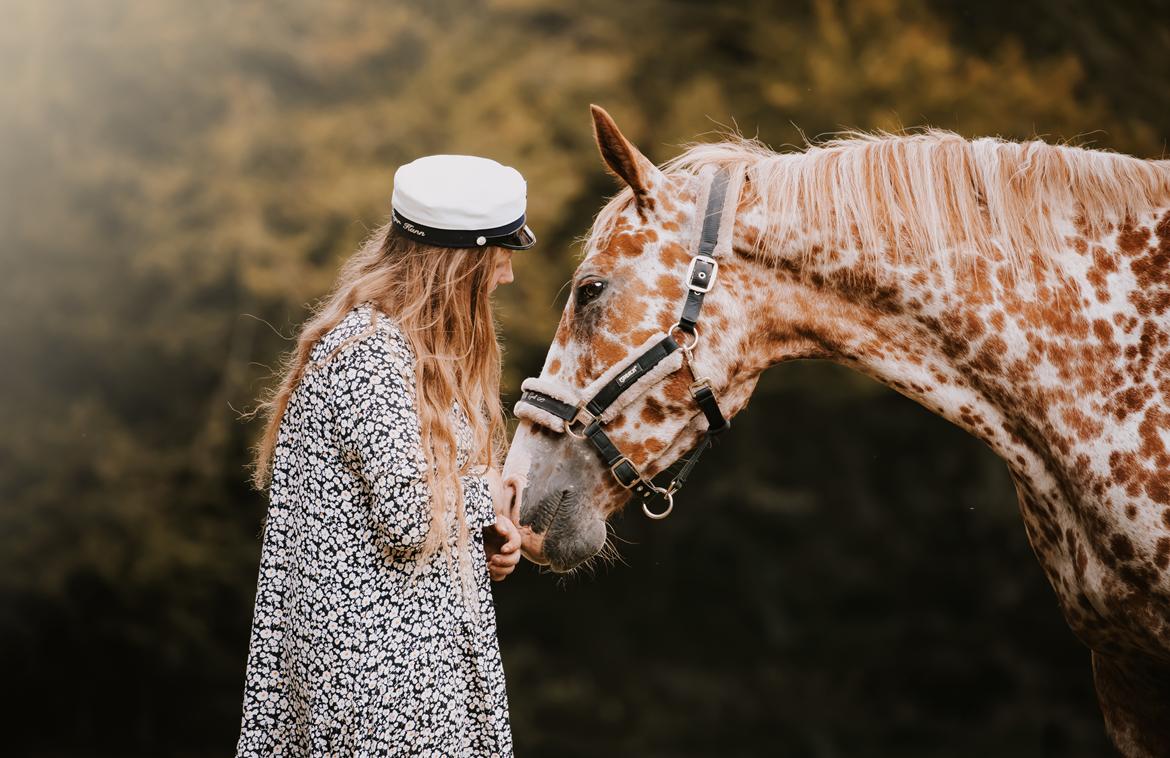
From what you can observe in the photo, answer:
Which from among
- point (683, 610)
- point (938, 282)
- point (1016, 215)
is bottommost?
point (683, 610)

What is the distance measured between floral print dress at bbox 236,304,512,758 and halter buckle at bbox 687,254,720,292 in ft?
1.53

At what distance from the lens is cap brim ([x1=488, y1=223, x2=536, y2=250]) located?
1568 millimetres

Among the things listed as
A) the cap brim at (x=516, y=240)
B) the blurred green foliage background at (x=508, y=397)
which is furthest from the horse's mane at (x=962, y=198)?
the blurred green foliage background at (x=508, y=397)

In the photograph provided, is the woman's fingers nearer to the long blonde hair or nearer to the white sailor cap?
the long blonde hair

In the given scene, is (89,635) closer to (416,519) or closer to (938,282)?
(416,519)

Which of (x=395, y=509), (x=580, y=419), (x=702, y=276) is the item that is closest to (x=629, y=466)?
(x=580, y=419)

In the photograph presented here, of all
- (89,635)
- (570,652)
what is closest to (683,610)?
(570,652)

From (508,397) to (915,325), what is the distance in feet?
6.35

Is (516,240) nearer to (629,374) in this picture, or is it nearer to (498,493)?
(629,374)

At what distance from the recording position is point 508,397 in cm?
337

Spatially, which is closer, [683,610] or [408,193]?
[408,193]

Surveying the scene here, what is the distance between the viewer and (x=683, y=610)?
3.30 meters

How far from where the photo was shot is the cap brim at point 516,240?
5.15 feet

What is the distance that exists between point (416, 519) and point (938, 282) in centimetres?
93
